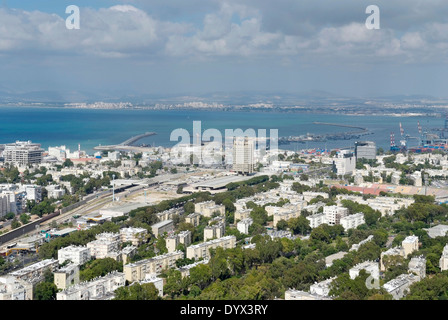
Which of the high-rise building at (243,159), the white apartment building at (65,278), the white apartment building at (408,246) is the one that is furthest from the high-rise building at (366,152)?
the white apartment building at (65,278)

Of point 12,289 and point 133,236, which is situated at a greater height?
point 12,289

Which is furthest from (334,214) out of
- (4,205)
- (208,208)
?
(4,205)

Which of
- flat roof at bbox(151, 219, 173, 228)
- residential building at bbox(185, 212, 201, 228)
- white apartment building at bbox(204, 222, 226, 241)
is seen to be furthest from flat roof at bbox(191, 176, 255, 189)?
white apartment building at bbox(204, 222, 226, 241)

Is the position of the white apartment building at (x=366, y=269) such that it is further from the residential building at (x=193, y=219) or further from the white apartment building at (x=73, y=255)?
the residential building at (x=193, y=219)

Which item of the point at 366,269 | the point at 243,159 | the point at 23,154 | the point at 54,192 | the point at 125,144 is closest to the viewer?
the point at 366,269

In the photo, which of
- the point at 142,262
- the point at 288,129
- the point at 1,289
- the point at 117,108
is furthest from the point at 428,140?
the point at 117,108

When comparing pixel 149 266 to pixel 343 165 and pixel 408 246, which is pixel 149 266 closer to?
pixel 408 246
